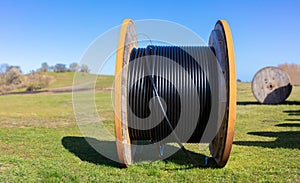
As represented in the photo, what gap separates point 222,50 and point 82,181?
322cm

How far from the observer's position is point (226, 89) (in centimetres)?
512

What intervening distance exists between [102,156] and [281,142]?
430cm

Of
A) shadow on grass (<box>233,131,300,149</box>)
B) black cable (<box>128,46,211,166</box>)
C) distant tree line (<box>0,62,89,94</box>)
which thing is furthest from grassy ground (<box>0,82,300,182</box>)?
distant tree line (<box>0,62,89,94</box>)

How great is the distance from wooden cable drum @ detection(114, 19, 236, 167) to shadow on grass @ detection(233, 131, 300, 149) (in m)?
1.96

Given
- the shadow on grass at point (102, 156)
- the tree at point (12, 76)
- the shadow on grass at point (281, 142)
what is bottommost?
the shadow on grass at point (102, 156)

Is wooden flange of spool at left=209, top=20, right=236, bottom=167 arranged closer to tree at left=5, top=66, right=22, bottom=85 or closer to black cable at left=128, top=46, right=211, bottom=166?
black cable at left=128, top=46, right=211, bottom=166

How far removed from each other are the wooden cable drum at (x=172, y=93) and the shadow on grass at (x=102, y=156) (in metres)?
0.34

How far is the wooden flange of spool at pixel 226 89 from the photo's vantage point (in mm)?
4855

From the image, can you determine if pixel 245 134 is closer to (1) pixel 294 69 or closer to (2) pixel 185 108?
(2) pixel 185 108

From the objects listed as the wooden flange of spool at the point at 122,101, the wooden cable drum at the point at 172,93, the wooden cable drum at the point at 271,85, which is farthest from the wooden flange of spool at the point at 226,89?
the wooden cable drum at the point at 271,85

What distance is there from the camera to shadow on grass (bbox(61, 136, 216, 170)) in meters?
5.70

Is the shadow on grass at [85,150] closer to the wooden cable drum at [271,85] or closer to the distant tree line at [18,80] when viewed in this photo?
the wooden cable drum at [271,85]

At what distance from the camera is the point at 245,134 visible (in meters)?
8.70

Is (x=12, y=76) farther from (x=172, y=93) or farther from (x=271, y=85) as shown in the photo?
(x=172, y=93)
